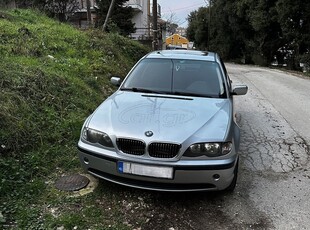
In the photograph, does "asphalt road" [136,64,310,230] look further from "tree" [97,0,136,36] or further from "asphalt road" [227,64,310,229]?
"tree" [97,0,136,36]

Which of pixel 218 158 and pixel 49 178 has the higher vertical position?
pixel 218 158

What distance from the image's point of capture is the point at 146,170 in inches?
131

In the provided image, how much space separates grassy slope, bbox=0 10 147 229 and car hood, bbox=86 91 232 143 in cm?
80

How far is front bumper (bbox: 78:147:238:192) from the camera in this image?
10.8 feet

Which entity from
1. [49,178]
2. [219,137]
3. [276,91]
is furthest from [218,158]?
[276,91]

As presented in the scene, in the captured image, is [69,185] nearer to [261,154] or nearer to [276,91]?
[261,154]

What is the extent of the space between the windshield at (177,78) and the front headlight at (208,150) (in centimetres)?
117

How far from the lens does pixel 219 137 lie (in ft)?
11.4

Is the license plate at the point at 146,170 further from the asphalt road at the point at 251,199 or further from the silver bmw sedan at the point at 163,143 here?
the asphalt road at the point at 251,199

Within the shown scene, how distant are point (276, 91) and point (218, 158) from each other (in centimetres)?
863

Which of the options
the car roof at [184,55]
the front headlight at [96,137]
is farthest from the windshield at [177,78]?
the front headlight at [96,137]

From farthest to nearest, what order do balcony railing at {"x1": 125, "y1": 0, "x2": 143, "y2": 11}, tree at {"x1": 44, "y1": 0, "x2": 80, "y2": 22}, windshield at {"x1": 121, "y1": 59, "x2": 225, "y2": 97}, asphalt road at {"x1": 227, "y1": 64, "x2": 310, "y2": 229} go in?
balcony railing at {"x1": 125, "y1": 0, "x2": 143, "y2": 11} → tree at {"x1": 44, "y1": 0, "x2": 80, "y2": 22} → windshield at {"x1": 121, "y1": 59, "x2": 225, "y2": 97} → asphalt road at {"x1": 227, "y1": 64, "x2": 310, "y2": 229}

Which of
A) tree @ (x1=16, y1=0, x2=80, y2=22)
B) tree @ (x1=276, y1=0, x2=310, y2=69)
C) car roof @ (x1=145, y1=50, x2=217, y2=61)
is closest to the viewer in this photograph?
car roof @ (x1=145, y1=50, x2=217, y2=61)

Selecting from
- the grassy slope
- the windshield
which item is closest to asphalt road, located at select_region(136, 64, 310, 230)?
the grassy slope
